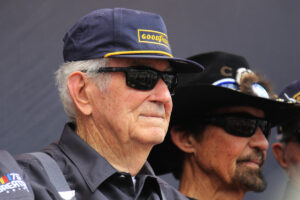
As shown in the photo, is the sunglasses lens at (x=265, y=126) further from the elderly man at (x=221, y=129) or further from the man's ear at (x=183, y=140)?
the man's ear at (x=183, y=140)

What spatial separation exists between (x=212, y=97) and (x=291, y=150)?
2.91 ft

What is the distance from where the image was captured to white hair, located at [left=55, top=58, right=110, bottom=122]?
2.34 m

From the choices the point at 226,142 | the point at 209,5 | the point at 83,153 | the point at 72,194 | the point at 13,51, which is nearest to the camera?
the point at 72,194

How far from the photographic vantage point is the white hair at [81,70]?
234 centimetres

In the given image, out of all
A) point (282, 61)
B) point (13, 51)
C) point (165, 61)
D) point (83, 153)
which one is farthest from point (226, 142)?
point (282, 61)

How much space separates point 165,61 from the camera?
2.43 m

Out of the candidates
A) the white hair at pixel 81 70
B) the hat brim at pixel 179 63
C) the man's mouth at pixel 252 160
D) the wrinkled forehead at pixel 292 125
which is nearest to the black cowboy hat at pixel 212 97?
the wrinkled forehead at pixel 292 125

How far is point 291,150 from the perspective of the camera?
3557 mm

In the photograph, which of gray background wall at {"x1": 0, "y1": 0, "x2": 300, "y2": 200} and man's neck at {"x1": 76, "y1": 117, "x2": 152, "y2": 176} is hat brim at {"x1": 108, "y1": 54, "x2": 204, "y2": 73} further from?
gray background wall at {"x1": 0, "y1": 0, "x2": 300, "y2": 200}

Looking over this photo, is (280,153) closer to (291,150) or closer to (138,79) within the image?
(291,150)

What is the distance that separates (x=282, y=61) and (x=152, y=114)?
2308 mm

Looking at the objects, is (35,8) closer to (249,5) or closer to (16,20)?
(16,20)

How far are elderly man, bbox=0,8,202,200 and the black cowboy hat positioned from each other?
587 millimetres

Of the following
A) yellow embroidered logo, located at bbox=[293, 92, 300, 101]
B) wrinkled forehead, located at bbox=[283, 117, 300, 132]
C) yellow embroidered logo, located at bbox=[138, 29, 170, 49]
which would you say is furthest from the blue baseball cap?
yellow embroidered logo, located at bbox=[293, 92, 300, 101]
